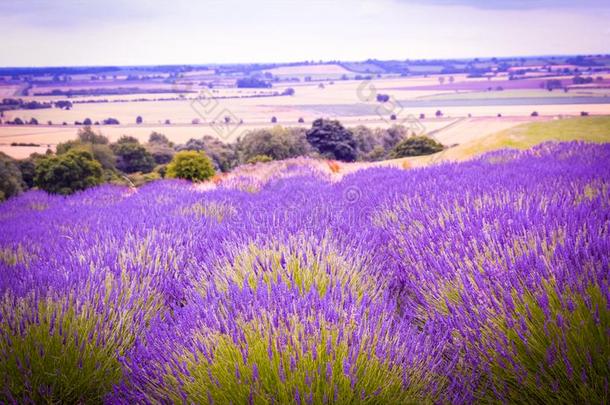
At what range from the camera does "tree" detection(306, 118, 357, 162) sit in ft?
83.4

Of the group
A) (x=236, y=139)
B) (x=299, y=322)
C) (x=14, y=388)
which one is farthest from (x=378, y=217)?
(x=236, y=139)

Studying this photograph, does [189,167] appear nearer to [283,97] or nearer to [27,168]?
[27,168]

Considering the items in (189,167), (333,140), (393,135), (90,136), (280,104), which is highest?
(280,104)

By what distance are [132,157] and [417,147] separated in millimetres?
14979

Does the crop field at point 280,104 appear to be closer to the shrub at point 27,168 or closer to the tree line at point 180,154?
the shrub at point 27,168

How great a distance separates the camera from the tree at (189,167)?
46.1 feet

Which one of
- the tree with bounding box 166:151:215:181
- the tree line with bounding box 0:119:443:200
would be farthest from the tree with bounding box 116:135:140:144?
the tree with bounding box 166:151:215:181

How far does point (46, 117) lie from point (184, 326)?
15.5m

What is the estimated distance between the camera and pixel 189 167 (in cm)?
1394

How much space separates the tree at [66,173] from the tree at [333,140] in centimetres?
1230

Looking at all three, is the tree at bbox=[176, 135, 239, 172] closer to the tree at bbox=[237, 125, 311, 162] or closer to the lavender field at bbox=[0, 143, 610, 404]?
the tree at bbox=[237, 125, 311, 162]

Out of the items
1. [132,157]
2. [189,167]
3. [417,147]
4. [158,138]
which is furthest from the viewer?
[158,138]

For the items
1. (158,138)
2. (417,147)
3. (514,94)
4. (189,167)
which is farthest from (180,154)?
(417,147)

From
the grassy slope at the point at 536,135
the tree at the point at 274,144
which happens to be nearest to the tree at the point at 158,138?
the tree at the point at 274,144
